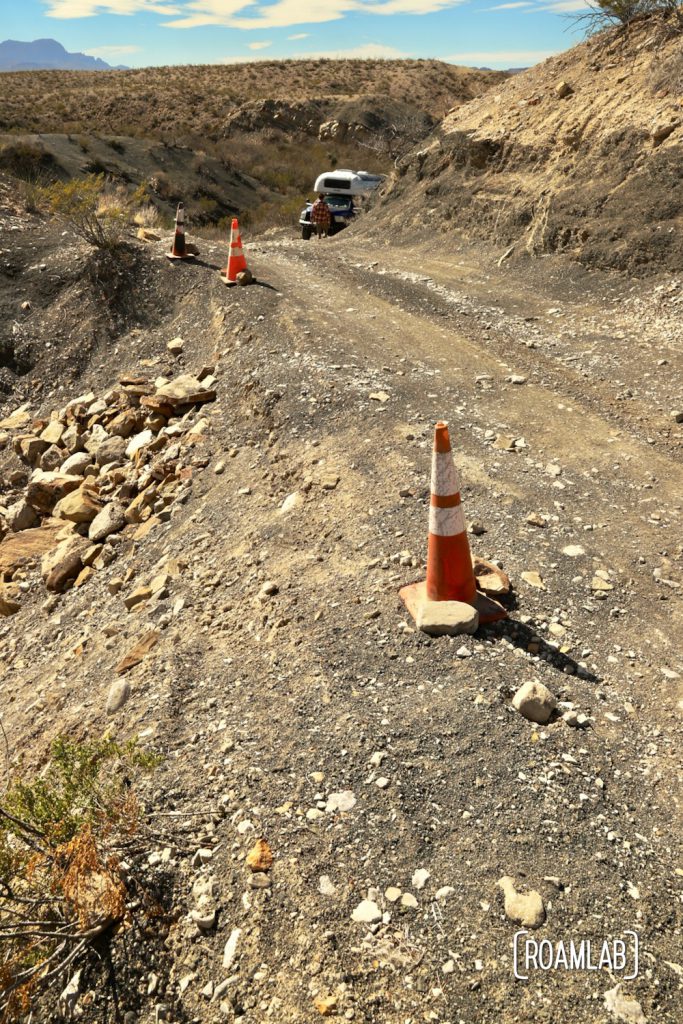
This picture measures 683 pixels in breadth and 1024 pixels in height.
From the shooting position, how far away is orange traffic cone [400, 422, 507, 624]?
11.3 ft

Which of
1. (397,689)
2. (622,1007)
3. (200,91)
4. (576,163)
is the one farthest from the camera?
(200,91)

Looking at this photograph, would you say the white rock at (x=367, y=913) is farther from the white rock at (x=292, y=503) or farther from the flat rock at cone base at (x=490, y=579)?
the white rock at (x=292, y=503)

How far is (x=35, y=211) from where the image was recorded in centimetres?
1306

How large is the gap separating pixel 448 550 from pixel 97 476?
15.6 feet

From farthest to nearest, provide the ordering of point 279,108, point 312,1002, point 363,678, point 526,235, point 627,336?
point 279,108
point 526,235
point 627,336
point 363,678
point 312,1002

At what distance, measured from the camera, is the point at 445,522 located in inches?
138

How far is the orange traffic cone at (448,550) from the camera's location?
3.46 metres

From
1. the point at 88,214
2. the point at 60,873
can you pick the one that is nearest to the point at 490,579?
the point at 60,873

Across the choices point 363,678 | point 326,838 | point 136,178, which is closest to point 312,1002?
point 326,838

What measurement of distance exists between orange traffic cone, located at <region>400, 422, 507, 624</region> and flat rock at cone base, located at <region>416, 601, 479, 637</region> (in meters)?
0.09

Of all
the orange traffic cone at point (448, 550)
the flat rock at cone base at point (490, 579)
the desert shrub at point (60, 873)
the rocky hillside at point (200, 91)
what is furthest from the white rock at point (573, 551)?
the rocky hillside at point (200, 91)

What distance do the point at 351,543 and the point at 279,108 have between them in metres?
46.7

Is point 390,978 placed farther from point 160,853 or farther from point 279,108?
point 279,108

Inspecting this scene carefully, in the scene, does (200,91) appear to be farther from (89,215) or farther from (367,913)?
(367,913)
